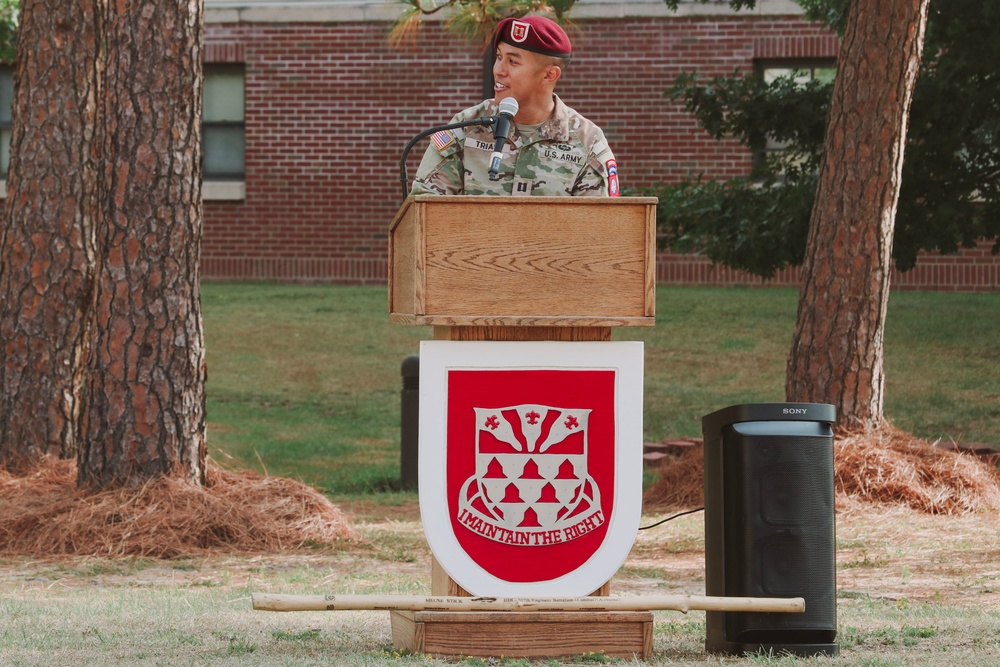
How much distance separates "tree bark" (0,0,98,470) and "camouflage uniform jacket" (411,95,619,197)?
15.1 ft

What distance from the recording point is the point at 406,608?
4488 millimetres

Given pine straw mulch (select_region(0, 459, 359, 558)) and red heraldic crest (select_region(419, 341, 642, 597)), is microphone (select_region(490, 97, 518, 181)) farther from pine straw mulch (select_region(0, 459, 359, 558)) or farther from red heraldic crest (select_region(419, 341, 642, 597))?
pine straw mulch (select_region(0, 459, 359, 558))

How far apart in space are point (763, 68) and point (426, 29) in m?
→ 4.51

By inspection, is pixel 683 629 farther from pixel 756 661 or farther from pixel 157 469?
pixel 157 469

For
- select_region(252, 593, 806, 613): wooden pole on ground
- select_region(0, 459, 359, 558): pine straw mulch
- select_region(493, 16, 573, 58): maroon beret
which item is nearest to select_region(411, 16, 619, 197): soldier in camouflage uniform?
select_region(493, 16, 573, 58): maroon beret

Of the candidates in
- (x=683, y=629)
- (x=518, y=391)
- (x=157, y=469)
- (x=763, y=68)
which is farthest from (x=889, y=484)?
(x=763, y=68)

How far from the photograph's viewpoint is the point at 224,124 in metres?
20.0

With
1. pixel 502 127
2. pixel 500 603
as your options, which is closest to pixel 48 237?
pixel 502 127

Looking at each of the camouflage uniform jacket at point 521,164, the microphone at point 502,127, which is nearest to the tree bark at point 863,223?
the camouflage uniform jacket at point 521,164

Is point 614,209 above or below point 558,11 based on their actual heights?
below

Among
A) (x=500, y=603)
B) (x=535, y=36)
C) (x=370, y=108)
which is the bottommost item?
(x=500, y=603)

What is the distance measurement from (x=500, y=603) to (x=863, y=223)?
5.62 metres

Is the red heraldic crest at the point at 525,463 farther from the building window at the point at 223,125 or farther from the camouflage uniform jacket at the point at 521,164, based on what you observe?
the building window at the point at 223,125

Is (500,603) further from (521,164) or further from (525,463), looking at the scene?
(521,164)
